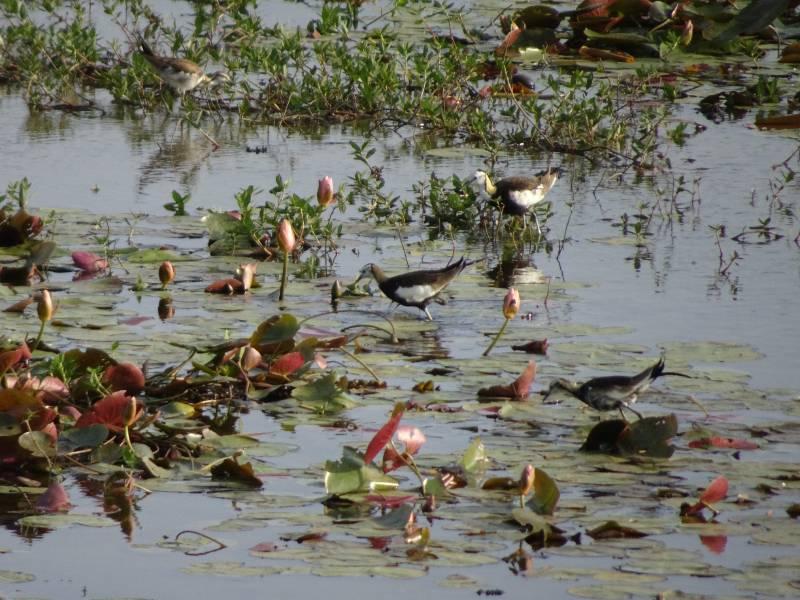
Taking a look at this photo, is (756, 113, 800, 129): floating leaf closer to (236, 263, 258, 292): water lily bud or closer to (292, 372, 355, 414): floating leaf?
(292, 372, 355, 414): floating leaf

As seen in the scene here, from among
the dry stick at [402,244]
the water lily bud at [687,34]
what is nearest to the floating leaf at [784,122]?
the dry stick at [402,244]

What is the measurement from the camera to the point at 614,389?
5.21 meters

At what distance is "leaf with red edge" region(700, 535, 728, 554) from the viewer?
4.25 meters

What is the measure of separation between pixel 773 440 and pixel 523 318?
6.36ft

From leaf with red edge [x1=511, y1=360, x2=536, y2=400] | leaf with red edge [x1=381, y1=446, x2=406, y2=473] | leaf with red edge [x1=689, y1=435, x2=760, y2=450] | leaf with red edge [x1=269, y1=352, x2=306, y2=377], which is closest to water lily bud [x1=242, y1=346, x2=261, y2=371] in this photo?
leaf with red edge [x1=269, y1=352, x2=306, y2=377]

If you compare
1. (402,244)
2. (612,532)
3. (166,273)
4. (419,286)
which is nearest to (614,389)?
(612,532)

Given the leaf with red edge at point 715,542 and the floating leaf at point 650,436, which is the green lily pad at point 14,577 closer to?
the leaf with red edge at point 715,542

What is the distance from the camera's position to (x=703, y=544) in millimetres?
4273

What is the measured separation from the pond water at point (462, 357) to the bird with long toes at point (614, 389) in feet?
0.46

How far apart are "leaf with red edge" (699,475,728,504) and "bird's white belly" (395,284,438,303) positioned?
2687 millimetres

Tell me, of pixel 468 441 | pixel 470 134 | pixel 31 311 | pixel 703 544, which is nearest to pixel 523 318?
pixel 468 441

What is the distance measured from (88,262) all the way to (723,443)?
142 inches

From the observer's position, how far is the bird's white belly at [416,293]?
6.91m

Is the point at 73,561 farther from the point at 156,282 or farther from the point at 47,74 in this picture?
the point at 47,74
